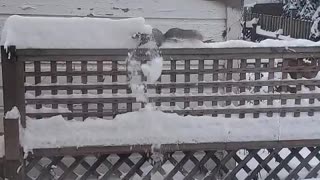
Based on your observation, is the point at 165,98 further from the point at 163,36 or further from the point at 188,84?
the point at 163,36

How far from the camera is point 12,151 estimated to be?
12.2 feet

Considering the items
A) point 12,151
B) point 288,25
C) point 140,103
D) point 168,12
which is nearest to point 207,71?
point 140,103

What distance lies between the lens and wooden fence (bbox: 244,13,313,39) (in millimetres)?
17484

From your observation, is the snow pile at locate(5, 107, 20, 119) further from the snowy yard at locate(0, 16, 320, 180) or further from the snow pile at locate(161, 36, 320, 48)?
the snow pile at locate(161, 36, 320, 48)

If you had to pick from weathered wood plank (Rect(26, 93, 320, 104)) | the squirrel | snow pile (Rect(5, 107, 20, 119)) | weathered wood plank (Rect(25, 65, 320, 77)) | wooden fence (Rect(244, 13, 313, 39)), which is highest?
the squirrel

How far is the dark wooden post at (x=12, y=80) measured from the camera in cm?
368

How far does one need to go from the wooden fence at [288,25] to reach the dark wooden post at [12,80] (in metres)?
13.8

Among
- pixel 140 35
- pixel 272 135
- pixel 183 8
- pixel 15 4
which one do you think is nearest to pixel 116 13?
pixel 183 8

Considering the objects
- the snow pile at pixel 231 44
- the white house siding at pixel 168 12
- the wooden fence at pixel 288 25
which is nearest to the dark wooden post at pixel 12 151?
the snow pile at pixel 231 44

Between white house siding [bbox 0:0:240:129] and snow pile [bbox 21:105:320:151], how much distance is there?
133 cm

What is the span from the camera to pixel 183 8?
16.6 ft

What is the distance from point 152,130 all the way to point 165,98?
0.28 meters

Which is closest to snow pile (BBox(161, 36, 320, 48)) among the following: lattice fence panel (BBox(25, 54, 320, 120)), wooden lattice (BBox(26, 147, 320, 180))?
lattice fence panel (BBox(25, 54, 320, 120))

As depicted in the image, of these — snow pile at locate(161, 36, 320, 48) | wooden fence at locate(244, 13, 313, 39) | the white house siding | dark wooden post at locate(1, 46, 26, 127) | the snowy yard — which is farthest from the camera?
wooden fence at locate(244, 13, 313, 39)
